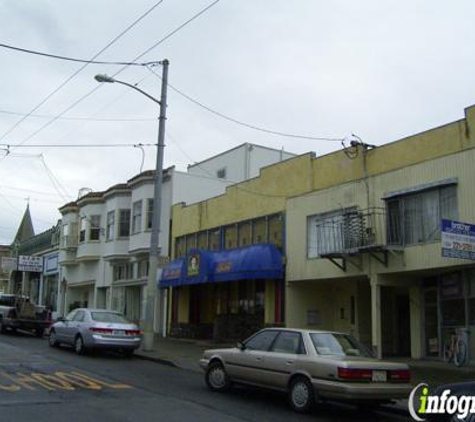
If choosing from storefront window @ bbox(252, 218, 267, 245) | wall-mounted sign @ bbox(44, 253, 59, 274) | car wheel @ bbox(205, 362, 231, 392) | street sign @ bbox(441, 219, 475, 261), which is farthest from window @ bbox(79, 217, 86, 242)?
street sign @ bbox(441, 219, 475, 261)

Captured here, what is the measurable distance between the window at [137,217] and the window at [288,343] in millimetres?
21923

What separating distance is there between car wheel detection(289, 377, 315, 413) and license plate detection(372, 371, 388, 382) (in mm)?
1039

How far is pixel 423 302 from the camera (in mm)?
20328

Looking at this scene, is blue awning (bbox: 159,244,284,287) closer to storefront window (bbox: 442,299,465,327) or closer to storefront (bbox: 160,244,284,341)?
storefront (bbox: 160,244,284,341)

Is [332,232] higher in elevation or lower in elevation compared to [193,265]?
higher

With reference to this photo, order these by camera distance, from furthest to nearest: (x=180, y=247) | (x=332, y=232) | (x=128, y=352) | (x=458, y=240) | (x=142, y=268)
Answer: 1. (x=142, y=268)
2. (x=180, y=247)
3. (x=332, y=232)
4. (x=128, y=352)
5. (x=458, y=240)

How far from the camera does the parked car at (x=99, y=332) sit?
19516mm

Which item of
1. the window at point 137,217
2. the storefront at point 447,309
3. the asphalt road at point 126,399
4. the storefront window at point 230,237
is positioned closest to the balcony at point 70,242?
the window at point 137,217

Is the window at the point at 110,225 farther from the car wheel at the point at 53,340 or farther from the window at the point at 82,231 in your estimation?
the car wheel at the point at 53,340

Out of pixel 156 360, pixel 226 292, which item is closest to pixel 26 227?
pixel 226 292

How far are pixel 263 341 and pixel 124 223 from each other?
24.5 meters

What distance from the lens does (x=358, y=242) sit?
19.8 m

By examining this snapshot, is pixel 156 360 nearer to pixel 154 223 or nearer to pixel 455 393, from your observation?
pixel 154 223

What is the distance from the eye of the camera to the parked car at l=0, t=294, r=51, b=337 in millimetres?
28719
